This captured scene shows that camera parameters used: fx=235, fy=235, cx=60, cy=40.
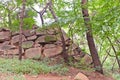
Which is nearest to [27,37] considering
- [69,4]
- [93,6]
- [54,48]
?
[54,48]

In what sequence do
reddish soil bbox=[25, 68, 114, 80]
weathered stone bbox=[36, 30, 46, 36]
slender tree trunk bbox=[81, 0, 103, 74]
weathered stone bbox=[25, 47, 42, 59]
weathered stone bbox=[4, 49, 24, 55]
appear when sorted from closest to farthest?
reddish soil bbox=[25, 68, 114, 80] → slender tree trunk bbox=[81, 0, 103, 74] → weathered stone bbox=[25, 47, 42, 59] → weathered stone bbox=[4, 49, 24, 55] → weathered stone bbox=[36, 30, 46, 36]

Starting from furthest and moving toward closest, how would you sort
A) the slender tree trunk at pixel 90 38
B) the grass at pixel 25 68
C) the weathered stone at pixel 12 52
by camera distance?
1. the weathered stone at pixel 12 52
2. the slender tree trunk at pixel 90 38
3. the grass at pixel 25 68

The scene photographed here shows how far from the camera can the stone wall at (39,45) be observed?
301 inches

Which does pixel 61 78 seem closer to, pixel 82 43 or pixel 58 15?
pixel 58 15

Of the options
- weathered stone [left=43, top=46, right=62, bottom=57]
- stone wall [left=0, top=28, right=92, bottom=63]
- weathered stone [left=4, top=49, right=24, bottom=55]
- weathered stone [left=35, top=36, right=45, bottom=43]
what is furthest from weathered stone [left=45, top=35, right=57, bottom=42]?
weathered stone [left=4, top=49, right=24, bottom=55]

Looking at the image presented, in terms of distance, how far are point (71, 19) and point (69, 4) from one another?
82 centimetres

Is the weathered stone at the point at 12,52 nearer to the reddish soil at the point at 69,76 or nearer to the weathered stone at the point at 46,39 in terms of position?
the weathered stone at the point at 46,39

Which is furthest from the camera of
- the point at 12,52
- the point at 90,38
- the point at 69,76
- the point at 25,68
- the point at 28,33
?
the point at 28,33

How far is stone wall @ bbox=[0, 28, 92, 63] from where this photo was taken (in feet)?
25.0

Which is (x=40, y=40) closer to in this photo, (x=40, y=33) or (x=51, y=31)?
(x=40, y=33)

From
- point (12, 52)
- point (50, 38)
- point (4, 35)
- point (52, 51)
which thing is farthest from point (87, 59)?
point (4, 35)

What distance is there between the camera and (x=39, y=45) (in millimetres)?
7777

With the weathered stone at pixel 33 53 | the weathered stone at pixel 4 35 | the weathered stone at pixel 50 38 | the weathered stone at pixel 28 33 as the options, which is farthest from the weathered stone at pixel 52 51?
the weathered stone at pixel 4 35

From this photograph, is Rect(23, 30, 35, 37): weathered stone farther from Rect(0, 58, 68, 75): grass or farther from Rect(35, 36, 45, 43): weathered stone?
Rect(0, 58, 68, 75): grass
